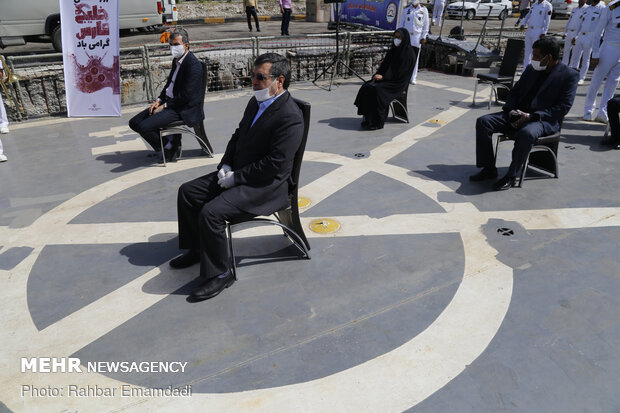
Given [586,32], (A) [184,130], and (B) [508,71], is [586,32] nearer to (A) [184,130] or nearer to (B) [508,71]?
(B) [508,71]

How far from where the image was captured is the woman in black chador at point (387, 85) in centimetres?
742

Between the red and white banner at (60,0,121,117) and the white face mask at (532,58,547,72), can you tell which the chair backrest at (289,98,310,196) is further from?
the red and white banner at (60,0,121,117)

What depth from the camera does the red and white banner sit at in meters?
7.29

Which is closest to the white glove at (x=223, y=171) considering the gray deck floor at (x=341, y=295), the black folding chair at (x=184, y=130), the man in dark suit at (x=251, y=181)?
the man in dark suit at (x=251, y=181)

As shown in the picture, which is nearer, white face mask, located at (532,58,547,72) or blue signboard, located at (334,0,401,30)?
white face mask, located at (532,58,547,72)

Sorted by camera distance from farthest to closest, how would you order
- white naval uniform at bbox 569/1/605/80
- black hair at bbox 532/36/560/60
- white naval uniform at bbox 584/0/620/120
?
white naval uniform at bbox 569/1/605/80
white naval uniform at bbox 584/0/620/120
black hair at bbox 532/36/560/60

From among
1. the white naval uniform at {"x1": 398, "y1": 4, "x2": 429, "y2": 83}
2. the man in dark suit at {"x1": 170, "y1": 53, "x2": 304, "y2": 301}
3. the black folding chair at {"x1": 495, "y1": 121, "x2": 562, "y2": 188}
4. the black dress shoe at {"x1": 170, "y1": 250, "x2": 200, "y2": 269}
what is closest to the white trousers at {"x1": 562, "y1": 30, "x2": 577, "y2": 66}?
the white naval uniform at {"x1": 398, "y1": 4, "x2": 429, "y2": 83}

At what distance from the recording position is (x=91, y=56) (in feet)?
24.8

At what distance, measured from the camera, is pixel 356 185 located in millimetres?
5422

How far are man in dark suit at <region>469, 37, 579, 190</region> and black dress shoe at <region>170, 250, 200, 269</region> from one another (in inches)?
136

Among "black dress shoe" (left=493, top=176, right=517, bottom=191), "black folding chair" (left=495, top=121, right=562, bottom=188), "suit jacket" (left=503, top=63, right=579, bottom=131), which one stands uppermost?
"suit jacket" (left=503, top=63, right=579, bottom=131)

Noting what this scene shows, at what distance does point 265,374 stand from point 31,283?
2204mm

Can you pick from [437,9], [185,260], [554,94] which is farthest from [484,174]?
[437,9]

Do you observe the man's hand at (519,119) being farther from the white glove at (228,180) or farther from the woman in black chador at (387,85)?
the white glove at (228,180)
